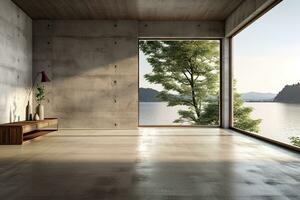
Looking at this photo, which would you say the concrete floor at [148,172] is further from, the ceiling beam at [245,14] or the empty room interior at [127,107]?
the ceiling beam at [245,14]

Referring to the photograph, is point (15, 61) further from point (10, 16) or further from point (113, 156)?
point (113, 156)

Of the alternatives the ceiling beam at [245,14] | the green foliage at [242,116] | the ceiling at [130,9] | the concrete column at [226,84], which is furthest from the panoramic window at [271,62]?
the ceiling at [130,9]

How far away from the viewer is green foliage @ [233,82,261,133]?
1866 cm

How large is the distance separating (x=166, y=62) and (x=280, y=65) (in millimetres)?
14287

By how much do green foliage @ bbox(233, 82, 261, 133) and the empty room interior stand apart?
59mm

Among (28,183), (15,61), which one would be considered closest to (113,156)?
(28,183)

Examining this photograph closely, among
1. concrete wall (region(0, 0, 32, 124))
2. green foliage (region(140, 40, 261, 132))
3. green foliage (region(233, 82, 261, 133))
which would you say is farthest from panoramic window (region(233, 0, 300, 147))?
concrete wall (region(0, 0, 32, 124))

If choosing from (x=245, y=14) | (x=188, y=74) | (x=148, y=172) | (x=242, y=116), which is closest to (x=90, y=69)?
(x=245, y=14)

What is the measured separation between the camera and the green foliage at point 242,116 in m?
18.7

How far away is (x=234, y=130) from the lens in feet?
34.3

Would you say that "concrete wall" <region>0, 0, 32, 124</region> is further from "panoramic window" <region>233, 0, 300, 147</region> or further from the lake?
"panoramic window" <region>233, 0, 300, 147</region>

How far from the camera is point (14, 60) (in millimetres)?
9266

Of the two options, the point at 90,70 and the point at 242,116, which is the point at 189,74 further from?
the point at 90,70

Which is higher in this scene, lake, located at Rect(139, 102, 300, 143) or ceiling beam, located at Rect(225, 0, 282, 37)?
ceiling beam, located at Rect(225, 0, 282, 37)
